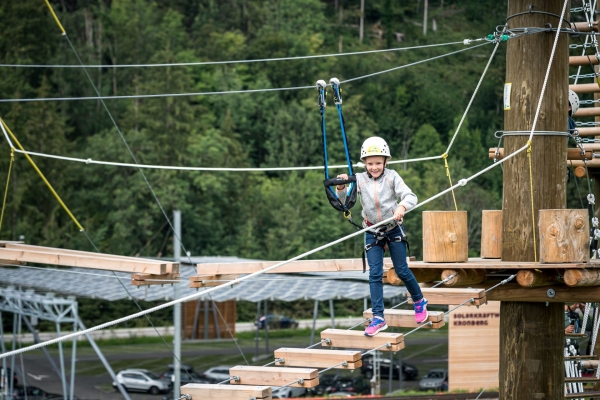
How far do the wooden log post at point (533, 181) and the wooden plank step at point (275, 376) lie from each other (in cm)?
211

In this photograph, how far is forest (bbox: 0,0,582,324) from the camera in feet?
169

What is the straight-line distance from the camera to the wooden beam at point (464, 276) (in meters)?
8.09

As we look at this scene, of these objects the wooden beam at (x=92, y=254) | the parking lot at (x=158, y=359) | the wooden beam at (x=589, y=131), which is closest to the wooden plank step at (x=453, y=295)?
the wooden beam at (x=92, y=254)

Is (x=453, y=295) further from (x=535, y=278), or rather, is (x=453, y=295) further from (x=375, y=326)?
(x=375, y=326)

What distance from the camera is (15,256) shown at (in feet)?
34.8

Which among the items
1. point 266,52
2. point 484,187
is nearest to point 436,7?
point 266,52

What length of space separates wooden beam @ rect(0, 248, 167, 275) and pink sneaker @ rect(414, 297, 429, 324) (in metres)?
Result: 3.12

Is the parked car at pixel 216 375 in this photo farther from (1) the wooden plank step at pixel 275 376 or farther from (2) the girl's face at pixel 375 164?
(2) the girl's face at pixel 375 164

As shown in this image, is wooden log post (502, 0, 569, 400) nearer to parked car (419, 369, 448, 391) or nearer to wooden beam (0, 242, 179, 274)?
wooden beam (0, 242, 179, 274)

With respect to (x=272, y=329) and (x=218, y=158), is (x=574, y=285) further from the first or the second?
(x=218, y=158)

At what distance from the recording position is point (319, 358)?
24.5ft

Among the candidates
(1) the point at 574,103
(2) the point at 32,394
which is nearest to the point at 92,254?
(1) the point at 574,103

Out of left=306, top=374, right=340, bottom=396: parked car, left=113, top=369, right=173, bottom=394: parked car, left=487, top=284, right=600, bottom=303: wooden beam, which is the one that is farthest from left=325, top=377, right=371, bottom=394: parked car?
left=487, top=284, right=600, bottom=303: wooden beam

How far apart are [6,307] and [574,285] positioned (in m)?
16.8
